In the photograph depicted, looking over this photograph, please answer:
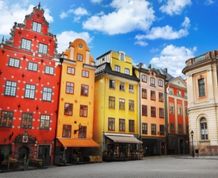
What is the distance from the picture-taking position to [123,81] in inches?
1518

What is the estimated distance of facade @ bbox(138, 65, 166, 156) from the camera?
133 feet

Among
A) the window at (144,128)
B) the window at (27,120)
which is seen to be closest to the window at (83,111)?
the window at (27,120)

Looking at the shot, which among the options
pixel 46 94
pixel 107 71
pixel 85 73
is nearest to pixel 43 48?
pixel 46 94

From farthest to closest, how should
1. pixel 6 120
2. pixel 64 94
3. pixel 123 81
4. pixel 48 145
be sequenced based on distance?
1. pixel 123 81
2. pixel 64 94
3. pixel 48 145
4. pixel 6 120

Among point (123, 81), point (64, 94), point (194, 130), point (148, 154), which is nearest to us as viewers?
point (64, 94)

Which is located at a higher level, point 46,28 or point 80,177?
point 46,28

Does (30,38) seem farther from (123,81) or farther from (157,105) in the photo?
(157,105)

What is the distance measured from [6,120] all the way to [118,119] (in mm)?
15578

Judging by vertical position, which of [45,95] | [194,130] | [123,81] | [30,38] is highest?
[30,38]

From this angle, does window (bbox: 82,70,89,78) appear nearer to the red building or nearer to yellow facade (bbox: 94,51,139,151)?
yellow facade (bbox: 94,51,139,151)

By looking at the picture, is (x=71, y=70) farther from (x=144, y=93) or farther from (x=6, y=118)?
(x=144, y=93)

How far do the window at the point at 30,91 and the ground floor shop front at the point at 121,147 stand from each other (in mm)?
11160

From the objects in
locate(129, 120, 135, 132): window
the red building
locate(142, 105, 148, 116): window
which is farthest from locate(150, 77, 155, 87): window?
the red building

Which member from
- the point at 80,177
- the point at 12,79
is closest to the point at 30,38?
the point at 12,79
